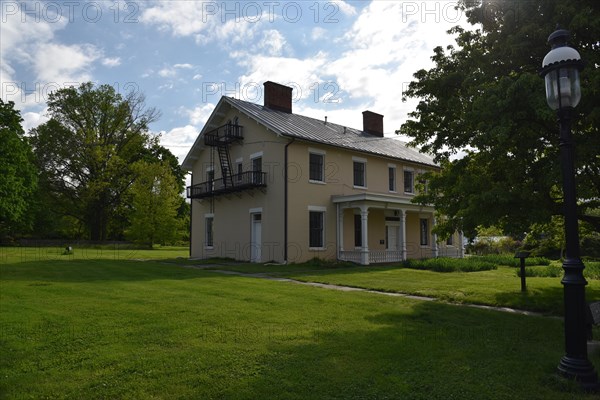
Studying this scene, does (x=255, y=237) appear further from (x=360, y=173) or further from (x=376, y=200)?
(x=360, y=173)

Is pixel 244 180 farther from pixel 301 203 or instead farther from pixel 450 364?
pixel 450 364

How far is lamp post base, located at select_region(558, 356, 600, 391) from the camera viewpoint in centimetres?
457

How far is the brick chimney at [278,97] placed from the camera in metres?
26.1

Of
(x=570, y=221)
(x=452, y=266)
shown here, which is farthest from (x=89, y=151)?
(x=570, y=221)

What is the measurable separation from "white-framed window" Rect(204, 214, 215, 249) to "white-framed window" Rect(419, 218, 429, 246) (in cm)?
1289

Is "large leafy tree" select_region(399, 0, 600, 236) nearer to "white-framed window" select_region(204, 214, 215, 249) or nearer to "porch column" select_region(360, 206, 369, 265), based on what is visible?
"porch column" select_region(360, 206, 369, 265)

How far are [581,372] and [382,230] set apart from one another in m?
20.9

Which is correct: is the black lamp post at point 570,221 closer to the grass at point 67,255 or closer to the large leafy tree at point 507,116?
the large leafy tree at point 507,116

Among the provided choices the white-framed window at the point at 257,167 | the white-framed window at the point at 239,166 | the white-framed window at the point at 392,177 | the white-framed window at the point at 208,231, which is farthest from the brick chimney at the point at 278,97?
the white-framed window at the point at 208,231

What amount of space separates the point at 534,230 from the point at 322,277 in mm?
6602

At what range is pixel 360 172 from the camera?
25.0 m

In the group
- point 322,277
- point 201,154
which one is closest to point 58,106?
point 201,154

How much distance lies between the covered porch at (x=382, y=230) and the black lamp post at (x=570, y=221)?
1614cm

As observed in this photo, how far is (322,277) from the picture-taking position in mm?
14938
